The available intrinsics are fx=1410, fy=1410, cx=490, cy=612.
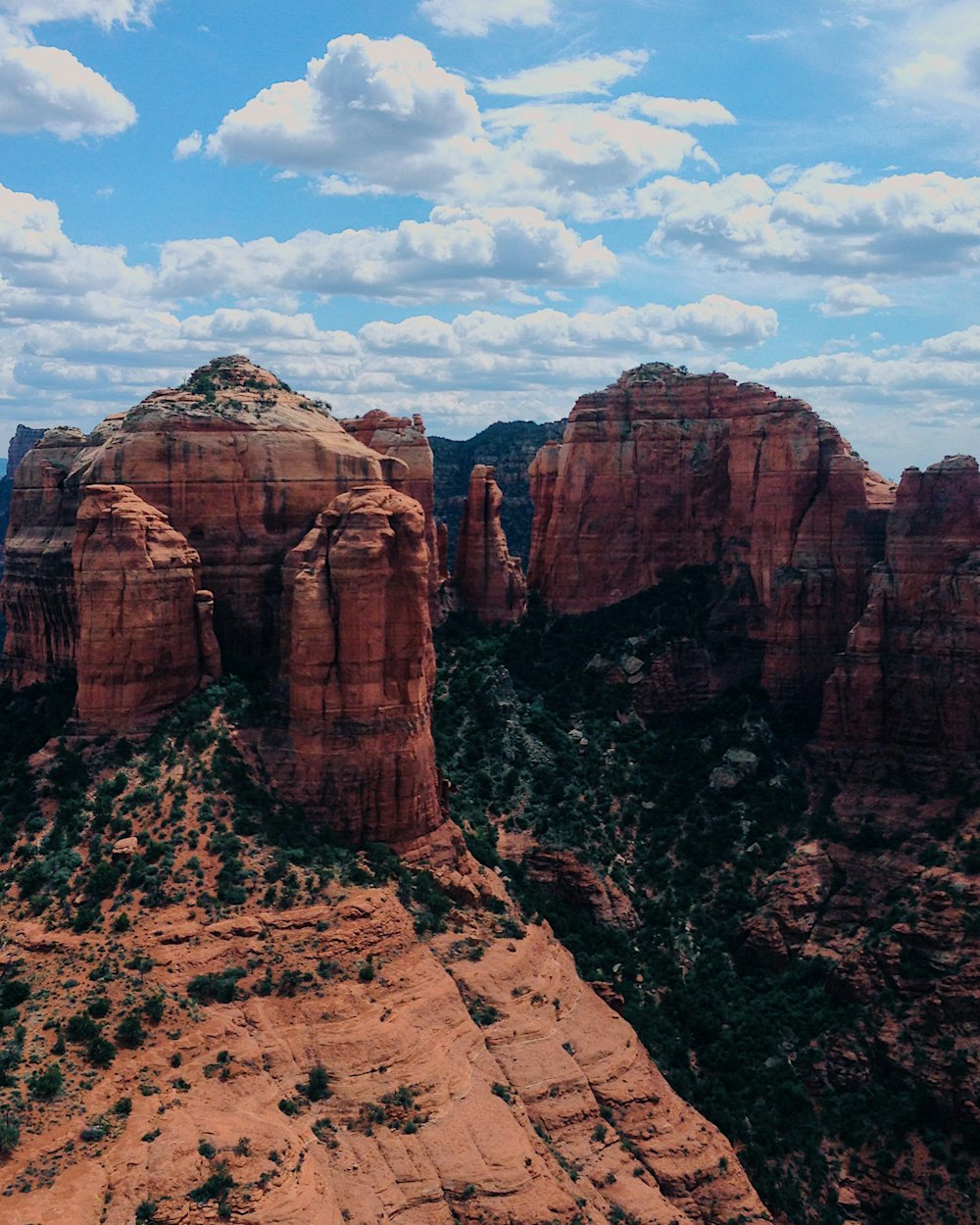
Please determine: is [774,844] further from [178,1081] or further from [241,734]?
[178,1081]

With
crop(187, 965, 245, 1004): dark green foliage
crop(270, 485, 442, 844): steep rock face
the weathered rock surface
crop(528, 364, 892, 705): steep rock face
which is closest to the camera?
the weathered rock surface

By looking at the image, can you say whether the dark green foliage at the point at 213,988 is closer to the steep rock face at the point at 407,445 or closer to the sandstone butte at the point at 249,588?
the sandstone butte at the point at 249,588

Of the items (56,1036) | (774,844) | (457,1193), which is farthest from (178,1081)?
(774,844)

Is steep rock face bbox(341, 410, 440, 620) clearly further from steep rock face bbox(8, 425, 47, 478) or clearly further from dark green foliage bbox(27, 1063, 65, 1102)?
steep rock face bbox(8, 425, 47, 478)

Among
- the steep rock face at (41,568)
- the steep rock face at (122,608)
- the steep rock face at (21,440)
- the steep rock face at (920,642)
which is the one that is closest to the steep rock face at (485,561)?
the steep rock face at (920,642)

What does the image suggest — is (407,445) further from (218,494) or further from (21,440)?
(21,440)

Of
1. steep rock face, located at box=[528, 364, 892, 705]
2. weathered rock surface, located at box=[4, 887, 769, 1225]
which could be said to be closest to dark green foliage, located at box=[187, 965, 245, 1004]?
weathered rock surface, located at box=[4, 887, 769, 1225]
